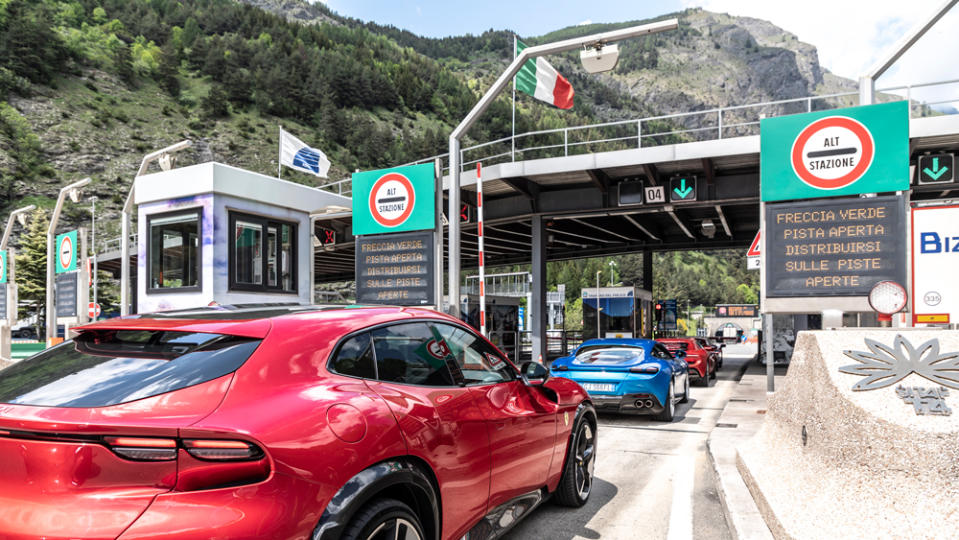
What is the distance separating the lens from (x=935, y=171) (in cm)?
1591

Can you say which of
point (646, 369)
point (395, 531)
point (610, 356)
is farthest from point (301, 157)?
point (395, 531)

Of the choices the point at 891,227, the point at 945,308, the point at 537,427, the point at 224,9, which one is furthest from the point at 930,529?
the point at 224,9

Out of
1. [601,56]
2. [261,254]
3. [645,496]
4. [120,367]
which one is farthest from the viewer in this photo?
[261,254]

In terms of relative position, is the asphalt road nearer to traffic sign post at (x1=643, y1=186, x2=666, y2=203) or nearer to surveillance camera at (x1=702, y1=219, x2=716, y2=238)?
traffic sign post at (x1=643, y1=186, x2=666, y2=203)

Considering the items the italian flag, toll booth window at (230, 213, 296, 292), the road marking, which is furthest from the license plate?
toll booth window at (230, 213, 296, 292)

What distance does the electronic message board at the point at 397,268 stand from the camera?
1166 centimetres

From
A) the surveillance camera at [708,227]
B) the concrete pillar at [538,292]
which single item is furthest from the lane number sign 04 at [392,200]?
the surveillance camera at [708,227]

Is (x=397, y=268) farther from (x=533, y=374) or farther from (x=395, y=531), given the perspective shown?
(x=395, y=531)

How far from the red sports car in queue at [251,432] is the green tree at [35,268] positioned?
214 ft

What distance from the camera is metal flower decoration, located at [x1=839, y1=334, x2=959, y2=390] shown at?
3986mm

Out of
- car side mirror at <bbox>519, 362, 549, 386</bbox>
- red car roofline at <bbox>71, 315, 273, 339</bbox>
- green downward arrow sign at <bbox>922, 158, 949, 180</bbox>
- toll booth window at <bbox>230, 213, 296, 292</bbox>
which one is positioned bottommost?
car side mirror at <bbox>519, 362, 549, 386</bbox>

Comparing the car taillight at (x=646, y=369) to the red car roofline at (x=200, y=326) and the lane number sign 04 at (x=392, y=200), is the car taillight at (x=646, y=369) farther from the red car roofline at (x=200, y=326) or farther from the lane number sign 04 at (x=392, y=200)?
the red car roofline at (x=200, y=326)

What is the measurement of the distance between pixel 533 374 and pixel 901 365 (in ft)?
7.78

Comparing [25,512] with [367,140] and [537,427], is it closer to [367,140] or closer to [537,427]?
[537,427]
